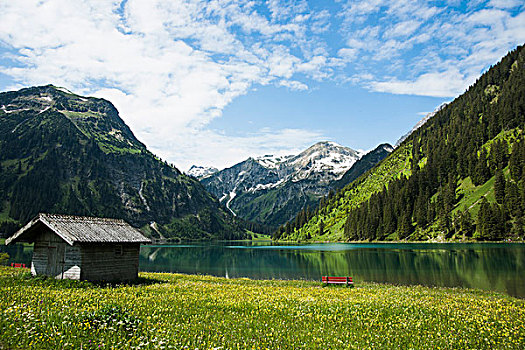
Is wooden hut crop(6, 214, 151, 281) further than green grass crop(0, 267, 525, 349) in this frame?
Yes

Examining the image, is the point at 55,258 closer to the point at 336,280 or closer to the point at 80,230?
the point at 80,230

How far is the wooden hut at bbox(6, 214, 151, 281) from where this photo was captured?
3052 cm

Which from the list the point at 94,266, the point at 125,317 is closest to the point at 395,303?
the point at 125,317

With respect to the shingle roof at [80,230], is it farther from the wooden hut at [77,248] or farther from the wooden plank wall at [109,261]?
the wooden plank wall at [109,261]

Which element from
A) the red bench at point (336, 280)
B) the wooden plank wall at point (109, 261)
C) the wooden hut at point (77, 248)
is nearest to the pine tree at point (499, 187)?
the red bench at point (336, 280)

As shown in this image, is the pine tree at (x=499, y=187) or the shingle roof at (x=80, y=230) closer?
the shingle roof at (x=80, y=230)

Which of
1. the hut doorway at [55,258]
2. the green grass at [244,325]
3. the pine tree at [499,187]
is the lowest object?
the green grass at [244,325]

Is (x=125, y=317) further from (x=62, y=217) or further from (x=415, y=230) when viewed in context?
(x=415, y=230)

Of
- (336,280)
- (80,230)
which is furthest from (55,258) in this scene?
(336,280)

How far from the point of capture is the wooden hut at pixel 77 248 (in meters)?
30.5

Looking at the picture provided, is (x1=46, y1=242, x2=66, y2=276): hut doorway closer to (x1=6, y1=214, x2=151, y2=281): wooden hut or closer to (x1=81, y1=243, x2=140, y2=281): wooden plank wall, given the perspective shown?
(x1=6, y1=214, x2=151, y2=281): wooden hut

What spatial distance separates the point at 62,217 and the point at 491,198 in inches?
7066

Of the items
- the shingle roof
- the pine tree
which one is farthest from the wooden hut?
the pine tree

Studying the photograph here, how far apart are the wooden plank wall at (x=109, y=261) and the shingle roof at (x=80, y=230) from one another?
762mm
